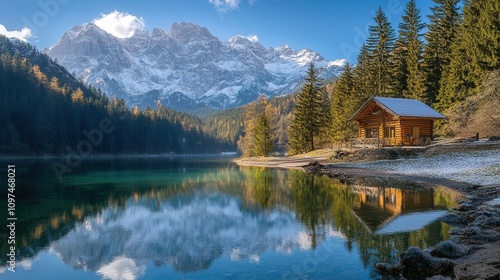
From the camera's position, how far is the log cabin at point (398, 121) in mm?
44375

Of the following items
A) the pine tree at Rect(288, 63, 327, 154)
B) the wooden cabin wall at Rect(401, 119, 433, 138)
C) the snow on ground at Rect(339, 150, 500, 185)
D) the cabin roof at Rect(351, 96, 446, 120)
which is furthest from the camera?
the pine tree at Rect(288, 63, 327, 154)

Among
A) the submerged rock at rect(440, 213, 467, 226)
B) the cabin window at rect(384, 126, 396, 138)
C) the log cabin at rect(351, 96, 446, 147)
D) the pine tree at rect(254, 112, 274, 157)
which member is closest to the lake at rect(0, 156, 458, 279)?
the submerged rock at rect(440, 213, 467, 226)

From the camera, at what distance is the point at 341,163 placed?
42.9 m

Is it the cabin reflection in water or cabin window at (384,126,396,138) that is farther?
cabin window at (384,126,396,138)

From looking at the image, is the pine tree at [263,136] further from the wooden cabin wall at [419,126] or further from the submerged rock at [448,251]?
the submerged rock at [448,251]

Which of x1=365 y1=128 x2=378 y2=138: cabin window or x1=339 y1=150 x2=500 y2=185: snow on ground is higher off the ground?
x1=365 y1=128 x2=378 y2=138: cabin window

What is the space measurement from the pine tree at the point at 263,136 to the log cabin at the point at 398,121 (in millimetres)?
23332

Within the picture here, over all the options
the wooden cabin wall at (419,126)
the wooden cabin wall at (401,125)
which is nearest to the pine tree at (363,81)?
the wooden cabin wall at (401,125)

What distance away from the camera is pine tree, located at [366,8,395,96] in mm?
65688

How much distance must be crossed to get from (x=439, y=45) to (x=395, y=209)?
5770 cm

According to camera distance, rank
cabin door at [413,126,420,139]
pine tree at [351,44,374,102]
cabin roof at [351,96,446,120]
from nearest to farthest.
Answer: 1. cabin roof at [351,96,446,120]
2. cabin door at [413,126,420,139]
3. pine tree at [351,44,374,102]

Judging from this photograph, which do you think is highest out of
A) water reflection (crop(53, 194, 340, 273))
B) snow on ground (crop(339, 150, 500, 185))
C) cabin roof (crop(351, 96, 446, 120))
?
cabin roof (crop(351, 96, 446, 120))

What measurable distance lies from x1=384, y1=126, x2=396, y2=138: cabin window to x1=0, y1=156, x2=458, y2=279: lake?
2482cm

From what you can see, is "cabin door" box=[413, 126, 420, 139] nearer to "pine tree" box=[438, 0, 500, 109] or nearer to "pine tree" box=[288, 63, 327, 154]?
"pine tree" box=[438, 0, 500, 109]
